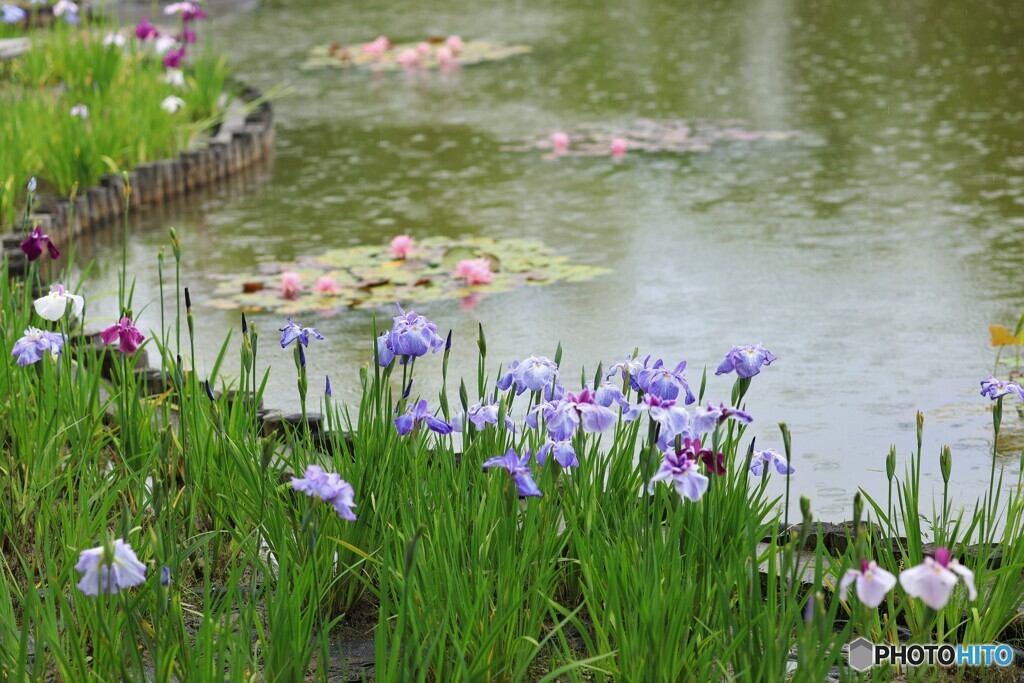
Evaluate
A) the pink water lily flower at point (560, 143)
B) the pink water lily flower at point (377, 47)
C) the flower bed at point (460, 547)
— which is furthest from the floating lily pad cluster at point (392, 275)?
the pink water lily flower at point (377, 47)

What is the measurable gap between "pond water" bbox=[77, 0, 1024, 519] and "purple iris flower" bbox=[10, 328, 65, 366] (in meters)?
1.51

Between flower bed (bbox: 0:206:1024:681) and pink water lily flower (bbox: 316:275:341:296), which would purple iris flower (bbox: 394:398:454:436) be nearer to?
flower bed (bbox: 0:206:1024:681)

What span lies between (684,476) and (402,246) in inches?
148

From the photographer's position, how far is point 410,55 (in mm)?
11156

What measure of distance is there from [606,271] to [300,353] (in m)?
3.06

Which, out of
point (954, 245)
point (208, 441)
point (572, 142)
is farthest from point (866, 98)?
point (208, 441)

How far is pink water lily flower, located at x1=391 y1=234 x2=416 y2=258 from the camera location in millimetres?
5703

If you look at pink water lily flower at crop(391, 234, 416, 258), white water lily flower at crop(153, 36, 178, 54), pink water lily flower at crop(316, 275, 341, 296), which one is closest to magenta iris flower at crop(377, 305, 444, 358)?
pink water lily flower at crop(316, 275, 341, 296)

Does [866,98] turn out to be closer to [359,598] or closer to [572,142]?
[572,142]

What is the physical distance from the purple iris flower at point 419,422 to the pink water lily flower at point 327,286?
284 cm

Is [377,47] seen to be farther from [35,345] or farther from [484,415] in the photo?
[484,415]

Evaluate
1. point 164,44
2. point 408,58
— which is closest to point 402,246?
point 164,44

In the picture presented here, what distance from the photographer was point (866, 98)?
8906 mm

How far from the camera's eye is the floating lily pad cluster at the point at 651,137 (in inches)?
309
